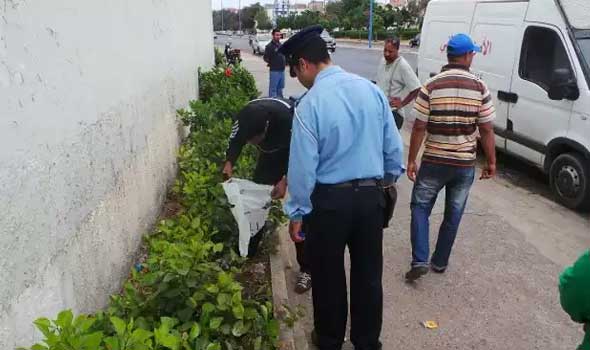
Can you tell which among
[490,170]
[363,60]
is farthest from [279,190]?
[363,60]

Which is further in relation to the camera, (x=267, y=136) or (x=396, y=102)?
(x=396, y=102)

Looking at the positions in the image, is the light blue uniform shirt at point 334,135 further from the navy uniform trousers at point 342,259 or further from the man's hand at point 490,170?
the man's hand at point 490,170

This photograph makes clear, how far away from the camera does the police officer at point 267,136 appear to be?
362 cm

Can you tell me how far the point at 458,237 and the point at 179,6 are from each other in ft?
16.0

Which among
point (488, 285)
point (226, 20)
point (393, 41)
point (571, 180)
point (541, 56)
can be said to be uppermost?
point (393, 41)

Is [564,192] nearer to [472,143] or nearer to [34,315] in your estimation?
[472,143]

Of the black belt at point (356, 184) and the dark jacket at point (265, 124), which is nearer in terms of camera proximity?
the black belt at point (356, 184)

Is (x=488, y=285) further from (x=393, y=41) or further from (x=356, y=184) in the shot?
(x=393, y=41)

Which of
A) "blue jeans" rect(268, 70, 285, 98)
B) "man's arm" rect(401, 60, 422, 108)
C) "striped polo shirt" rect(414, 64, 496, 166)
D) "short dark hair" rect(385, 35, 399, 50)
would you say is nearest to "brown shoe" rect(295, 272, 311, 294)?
"striped polo shirt" rect(414, 64, 496, 166)

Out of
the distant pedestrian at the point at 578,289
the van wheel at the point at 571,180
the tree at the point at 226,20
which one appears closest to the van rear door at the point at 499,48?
the van wheel at the point at 571,180

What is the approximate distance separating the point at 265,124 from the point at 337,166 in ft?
3.40

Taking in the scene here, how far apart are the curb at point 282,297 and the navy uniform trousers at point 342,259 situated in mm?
138

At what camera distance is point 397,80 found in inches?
226

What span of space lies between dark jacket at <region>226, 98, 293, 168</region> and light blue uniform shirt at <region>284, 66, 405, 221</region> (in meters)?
0.91
